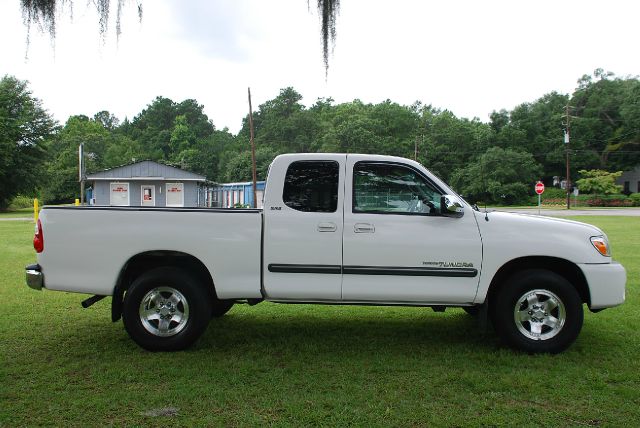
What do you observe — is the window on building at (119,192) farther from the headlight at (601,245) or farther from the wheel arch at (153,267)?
the headlight at (601,245)

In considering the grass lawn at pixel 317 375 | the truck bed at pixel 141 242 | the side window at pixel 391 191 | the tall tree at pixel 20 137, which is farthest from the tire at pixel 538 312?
the tall tree at pixel 20 137

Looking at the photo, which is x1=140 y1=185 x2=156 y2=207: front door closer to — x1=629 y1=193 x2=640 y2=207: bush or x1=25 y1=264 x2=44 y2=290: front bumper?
x1=25 y1=264 x2=44 y2=290: front bumper

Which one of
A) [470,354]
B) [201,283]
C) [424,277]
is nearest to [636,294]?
[470,354]

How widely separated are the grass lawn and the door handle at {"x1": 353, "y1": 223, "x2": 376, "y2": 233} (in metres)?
1.20

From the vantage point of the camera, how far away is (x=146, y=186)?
3966 centimetres

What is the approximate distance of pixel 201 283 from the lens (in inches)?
214

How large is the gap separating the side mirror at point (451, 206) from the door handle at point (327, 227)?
104 centimetres

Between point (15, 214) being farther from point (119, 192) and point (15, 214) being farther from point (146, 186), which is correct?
point (146, 186)

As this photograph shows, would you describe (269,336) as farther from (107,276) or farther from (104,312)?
(104,312)

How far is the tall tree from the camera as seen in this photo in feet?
172

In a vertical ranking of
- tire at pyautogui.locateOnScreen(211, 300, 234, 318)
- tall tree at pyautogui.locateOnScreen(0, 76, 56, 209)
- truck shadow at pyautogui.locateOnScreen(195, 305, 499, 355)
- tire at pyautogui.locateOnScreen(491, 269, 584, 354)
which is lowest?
truck shadow at pyautogui.locateOnScreen(195, 305, 499, 355)

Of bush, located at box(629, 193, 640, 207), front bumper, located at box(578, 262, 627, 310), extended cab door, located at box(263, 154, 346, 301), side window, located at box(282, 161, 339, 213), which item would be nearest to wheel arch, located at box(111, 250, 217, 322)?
extended cab door, located at box(263, 154, 346, 301)

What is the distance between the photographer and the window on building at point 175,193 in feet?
128

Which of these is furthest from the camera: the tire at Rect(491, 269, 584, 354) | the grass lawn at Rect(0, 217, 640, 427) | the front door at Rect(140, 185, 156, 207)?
the front door at Rect(140, 185, 156, 207)
